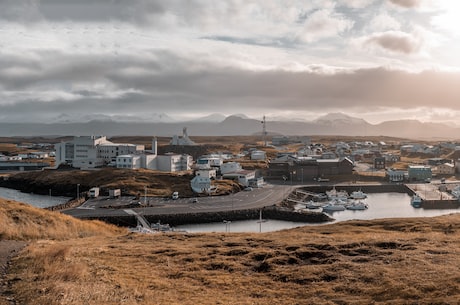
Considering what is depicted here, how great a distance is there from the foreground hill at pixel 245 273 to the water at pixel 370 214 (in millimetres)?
22214

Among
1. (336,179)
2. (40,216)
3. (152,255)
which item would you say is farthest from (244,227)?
(336,179)

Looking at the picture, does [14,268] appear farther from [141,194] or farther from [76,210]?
[141,194]

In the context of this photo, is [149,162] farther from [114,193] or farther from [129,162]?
[114,193]

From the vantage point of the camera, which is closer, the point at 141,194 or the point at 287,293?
A: the point at 287,293

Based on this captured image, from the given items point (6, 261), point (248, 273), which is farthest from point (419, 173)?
point (6, 261)

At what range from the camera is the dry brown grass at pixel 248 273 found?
32.6 ft

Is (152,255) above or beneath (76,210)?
above

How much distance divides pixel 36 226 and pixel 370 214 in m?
36.9

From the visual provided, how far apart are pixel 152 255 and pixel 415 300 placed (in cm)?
912

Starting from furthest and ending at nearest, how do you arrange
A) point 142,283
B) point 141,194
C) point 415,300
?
point 141,194
point 142,283
point 415,300

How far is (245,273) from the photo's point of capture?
1309cm

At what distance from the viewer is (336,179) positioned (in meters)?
71.9

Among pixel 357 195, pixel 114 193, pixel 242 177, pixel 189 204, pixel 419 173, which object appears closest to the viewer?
pixel 189 204

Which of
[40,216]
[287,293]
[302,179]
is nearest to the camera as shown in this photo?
[287,293]
